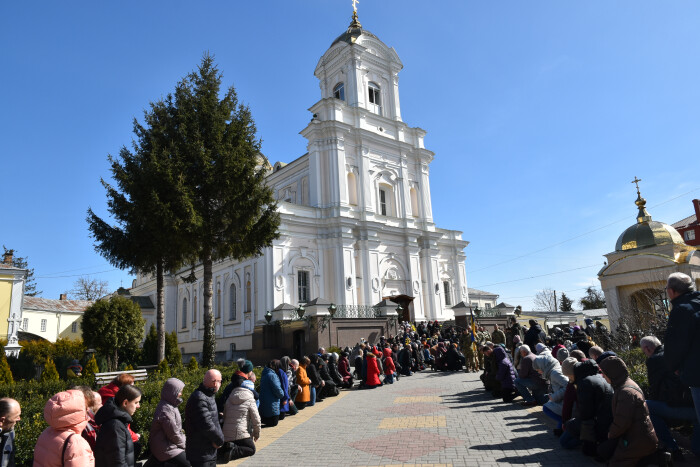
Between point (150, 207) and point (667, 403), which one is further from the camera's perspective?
point (150, 207)

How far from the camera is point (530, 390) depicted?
10.7 metres

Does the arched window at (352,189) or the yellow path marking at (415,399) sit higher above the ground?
the arched window at (352,189)

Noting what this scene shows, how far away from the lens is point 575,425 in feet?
21.7

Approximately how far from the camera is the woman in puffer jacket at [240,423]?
7.59 meters

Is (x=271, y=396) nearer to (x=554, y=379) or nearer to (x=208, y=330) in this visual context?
(x=554, y=379)

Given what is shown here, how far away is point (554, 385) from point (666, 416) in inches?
101

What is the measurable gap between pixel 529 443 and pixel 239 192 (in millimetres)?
11767

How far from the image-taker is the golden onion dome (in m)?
18.8

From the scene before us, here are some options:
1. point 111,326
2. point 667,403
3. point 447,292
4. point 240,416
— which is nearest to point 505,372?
point 667,403

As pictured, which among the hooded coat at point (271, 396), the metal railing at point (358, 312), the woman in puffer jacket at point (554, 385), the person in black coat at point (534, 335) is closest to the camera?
the woman in puffer jacket at point (554, 385)

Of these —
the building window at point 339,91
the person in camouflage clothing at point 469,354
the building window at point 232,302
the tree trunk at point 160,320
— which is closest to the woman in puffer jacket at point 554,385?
the person in camouflage clothing at point 469,354

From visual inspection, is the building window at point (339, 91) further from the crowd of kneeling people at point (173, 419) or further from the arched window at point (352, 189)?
the crowd of kneeling people at point (173, 419)

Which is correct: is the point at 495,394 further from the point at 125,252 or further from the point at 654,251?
the point at 125,252

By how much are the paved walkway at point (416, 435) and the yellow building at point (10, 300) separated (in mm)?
27926
